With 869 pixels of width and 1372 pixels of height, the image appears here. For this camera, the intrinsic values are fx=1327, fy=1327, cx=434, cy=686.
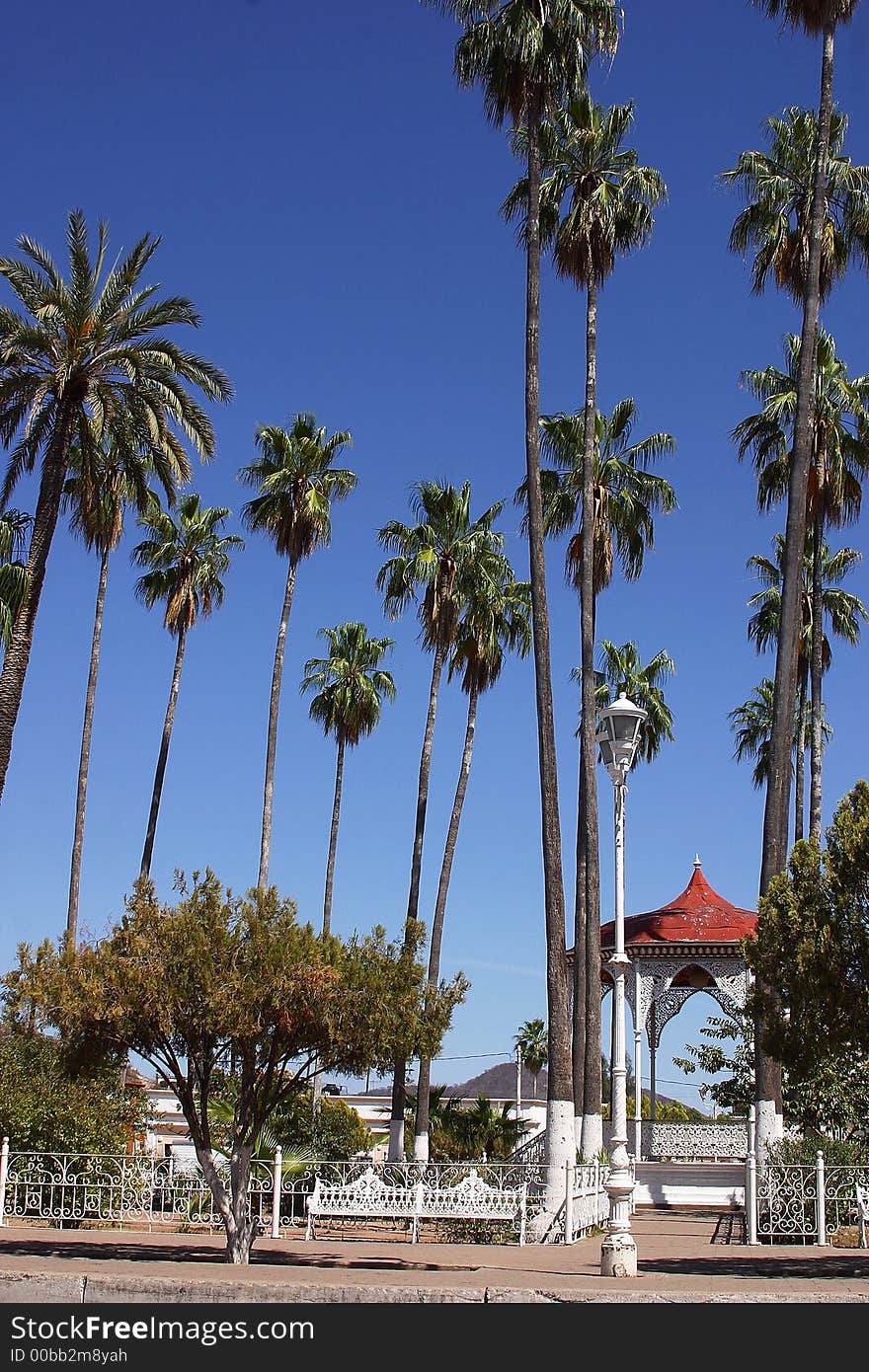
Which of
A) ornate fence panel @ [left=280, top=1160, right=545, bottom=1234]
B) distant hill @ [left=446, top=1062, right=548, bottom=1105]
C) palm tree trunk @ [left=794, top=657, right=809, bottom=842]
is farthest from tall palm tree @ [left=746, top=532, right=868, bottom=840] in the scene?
distant hill @ [left=446, top=1062, right=548, bottom=1105]

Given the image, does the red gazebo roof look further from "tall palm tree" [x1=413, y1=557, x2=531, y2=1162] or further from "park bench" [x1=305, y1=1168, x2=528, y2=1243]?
"park bench" [x1=305, y1=1168, x2=528, y2=1243]

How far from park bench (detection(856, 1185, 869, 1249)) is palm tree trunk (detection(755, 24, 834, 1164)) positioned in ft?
5.64

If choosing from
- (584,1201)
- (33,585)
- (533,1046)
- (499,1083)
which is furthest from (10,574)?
(499,1083)

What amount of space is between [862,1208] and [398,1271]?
7782mm

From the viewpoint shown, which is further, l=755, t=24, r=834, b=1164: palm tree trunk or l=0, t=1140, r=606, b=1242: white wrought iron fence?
l=755, t=24, r=834, b=1164: palm tree trunk

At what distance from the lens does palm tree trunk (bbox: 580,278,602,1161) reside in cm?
2378

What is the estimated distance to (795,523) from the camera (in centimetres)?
2209

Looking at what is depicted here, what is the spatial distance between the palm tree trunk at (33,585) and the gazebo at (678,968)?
18.4 m

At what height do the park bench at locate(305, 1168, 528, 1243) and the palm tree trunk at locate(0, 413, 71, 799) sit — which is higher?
the palm tree trunk at locate(0, 413, 71, 799)

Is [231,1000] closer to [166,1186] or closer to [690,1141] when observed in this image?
[166,1186]
